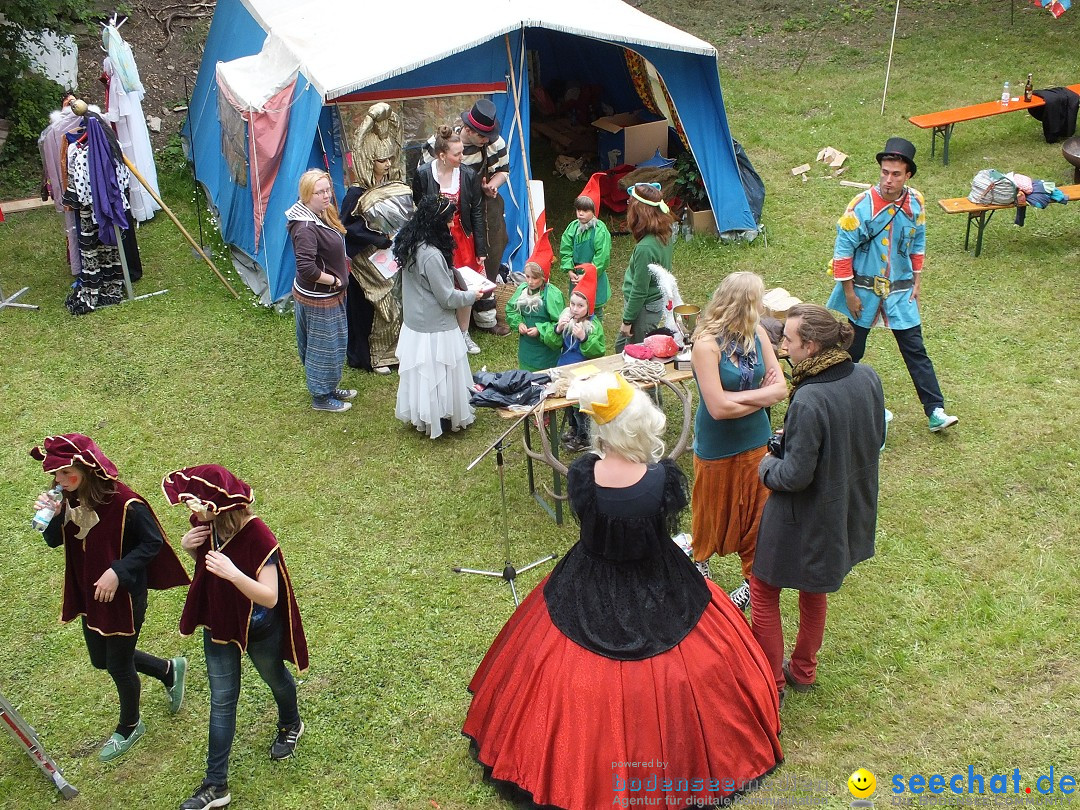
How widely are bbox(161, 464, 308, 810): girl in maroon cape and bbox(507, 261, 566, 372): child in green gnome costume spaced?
8.58 ft

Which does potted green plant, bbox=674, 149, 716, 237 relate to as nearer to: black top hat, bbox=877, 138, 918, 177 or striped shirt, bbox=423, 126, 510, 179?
striped shirt, bbox=423, 126, 510, 179

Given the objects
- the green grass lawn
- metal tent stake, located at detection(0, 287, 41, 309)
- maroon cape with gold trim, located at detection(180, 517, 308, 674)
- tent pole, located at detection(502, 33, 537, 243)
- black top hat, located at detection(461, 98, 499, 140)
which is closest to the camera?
maroon cape with gold trim, located at detection(180, 517, 308, 674)

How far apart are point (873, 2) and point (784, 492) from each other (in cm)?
1283

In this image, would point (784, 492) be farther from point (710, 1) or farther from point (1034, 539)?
point (710, 1)

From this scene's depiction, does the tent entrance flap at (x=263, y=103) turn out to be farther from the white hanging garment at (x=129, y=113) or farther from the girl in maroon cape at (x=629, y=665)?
the girl in maroon cape at (x=629, y=665)

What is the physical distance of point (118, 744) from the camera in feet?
14.3

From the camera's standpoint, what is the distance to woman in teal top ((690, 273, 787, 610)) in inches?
170

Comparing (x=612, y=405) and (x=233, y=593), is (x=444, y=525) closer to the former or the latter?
(x=233, y=593)

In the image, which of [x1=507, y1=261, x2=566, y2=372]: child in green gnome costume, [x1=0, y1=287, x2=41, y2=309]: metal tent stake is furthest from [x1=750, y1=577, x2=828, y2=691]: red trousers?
Answer: [x1=0, y1=287, x2=41, y2=309]: metal tent stake

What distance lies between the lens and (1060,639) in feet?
15.0

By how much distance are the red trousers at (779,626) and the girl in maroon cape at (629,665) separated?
423 millimetres

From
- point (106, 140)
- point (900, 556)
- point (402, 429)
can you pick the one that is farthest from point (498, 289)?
point (900, 556)

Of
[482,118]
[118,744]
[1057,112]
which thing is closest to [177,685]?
[118,744]

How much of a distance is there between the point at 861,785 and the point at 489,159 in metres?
5.57
